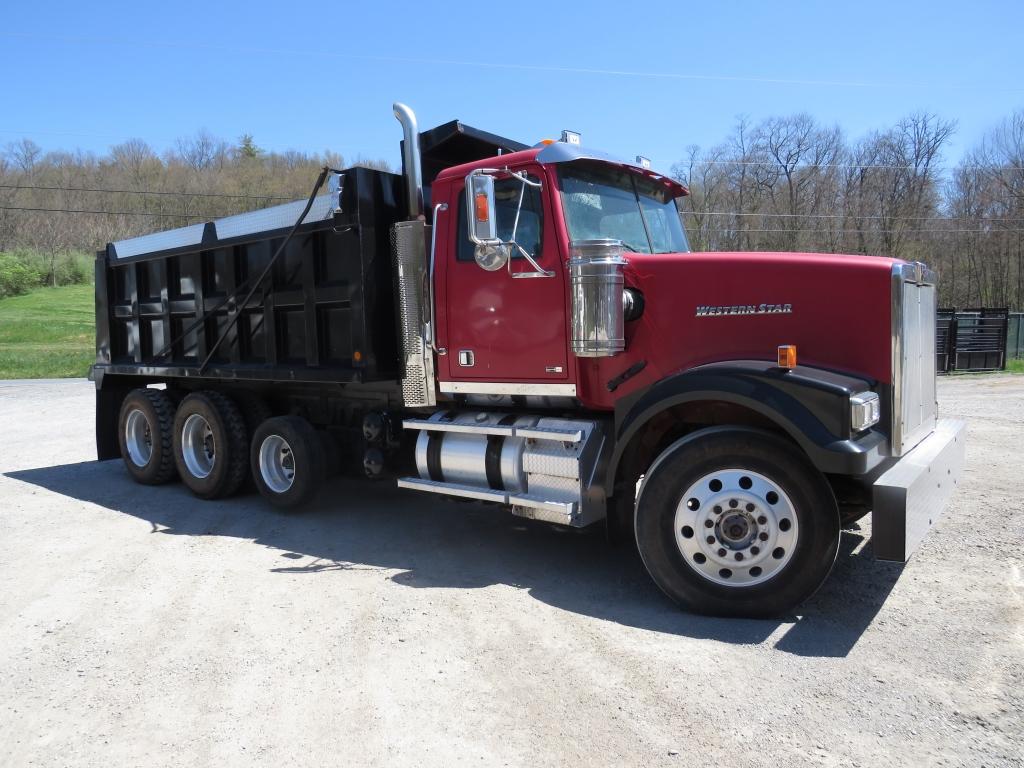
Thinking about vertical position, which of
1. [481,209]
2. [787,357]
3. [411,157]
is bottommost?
[787,357]

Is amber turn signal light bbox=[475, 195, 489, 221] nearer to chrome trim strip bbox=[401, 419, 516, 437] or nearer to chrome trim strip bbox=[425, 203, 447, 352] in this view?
chrome trim strip bbox=[425, 203, 447, 352]

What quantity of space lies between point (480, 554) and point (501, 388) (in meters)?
1.26

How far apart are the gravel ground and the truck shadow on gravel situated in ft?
0.09

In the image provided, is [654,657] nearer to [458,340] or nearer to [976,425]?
[458,340]

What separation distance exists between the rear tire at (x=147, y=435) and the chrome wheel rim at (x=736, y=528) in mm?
6072

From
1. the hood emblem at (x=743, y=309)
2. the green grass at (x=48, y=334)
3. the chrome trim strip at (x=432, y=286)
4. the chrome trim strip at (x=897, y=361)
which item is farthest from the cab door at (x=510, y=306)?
the green grass at (x=48, y=334)

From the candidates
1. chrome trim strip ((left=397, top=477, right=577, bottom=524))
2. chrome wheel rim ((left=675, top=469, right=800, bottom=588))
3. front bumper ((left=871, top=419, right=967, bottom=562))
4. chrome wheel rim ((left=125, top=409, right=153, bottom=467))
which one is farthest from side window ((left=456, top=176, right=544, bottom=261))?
chrome wheel rim ((left=125, top=409, right=153, bottom=467))

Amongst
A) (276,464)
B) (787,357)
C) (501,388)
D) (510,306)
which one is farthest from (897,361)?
(276,464)

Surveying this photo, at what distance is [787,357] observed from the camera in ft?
13.3

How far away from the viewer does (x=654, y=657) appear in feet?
12.2

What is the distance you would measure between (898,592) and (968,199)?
4151 cm

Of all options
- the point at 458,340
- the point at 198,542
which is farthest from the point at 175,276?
the point at 458,340

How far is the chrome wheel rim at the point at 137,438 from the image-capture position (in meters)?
8.66

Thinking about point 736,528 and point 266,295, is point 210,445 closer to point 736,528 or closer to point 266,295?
point 266,295
